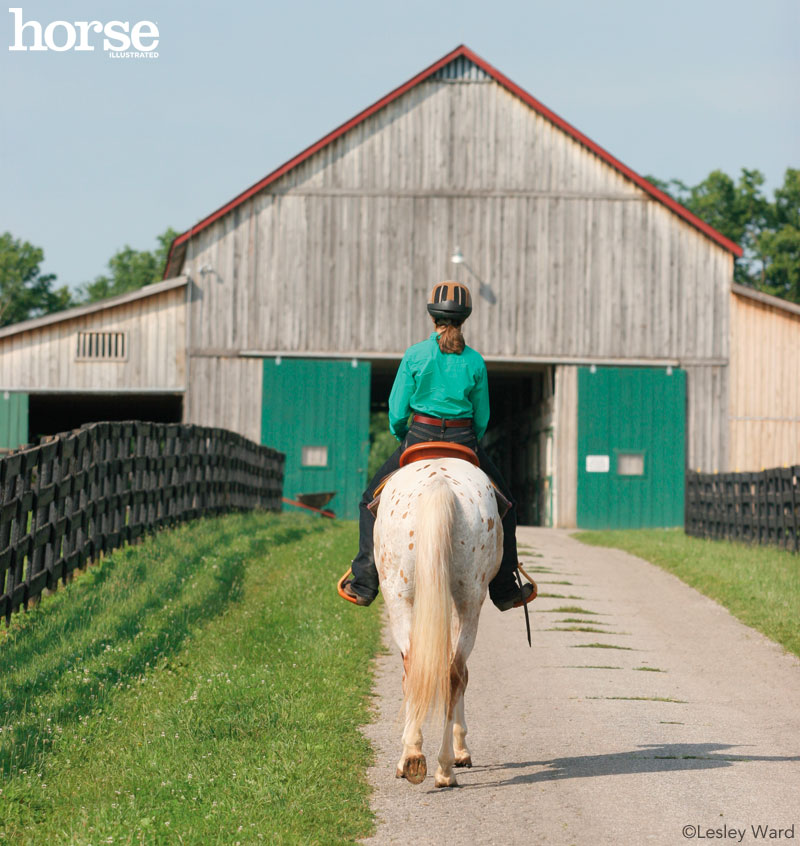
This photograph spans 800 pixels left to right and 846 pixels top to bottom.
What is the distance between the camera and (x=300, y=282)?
2705 cm

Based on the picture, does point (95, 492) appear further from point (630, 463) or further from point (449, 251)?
point (630, 463)

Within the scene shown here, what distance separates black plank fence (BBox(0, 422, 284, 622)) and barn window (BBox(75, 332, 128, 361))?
7778 millimetres

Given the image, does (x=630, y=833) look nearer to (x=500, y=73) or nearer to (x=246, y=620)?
(x=246, y=620)

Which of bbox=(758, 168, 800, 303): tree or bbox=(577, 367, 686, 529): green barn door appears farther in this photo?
bbox=(758, 168, 800, 303): tree

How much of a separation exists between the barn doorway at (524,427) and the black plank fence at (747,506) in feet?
24.6

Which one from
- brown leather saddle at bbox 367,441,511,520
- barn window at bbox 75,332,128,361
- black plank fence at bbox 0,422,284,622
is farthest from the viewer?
barn window at bbox 75,332,128,361

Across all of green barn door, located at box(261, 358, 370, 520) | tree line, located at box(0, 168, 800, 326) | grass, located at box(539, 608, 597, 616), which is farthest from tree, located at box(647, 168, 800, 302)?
grass, located at box(539, 608, 597, 616)

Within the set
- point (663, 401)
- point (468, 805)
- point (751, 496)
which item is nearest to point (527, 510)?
point (663, 401)

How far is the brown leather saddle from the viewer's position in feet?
22.1

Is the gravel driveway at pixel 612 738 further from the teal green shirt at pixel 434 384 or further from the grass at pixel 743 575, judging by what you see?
the teal green shirt at pixel 434 384

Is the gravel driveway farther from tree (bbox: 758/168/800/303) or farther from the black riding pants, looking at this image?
tree (bbox: 758/168/800/303)

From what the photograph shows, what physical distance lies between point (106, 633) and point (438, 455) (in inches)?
164

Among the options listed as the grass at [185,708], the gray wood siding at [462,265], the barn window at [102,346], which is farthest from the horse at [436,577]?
the barn window at [102,346]

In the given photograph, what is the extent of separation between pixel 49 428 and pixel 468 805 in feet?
117
